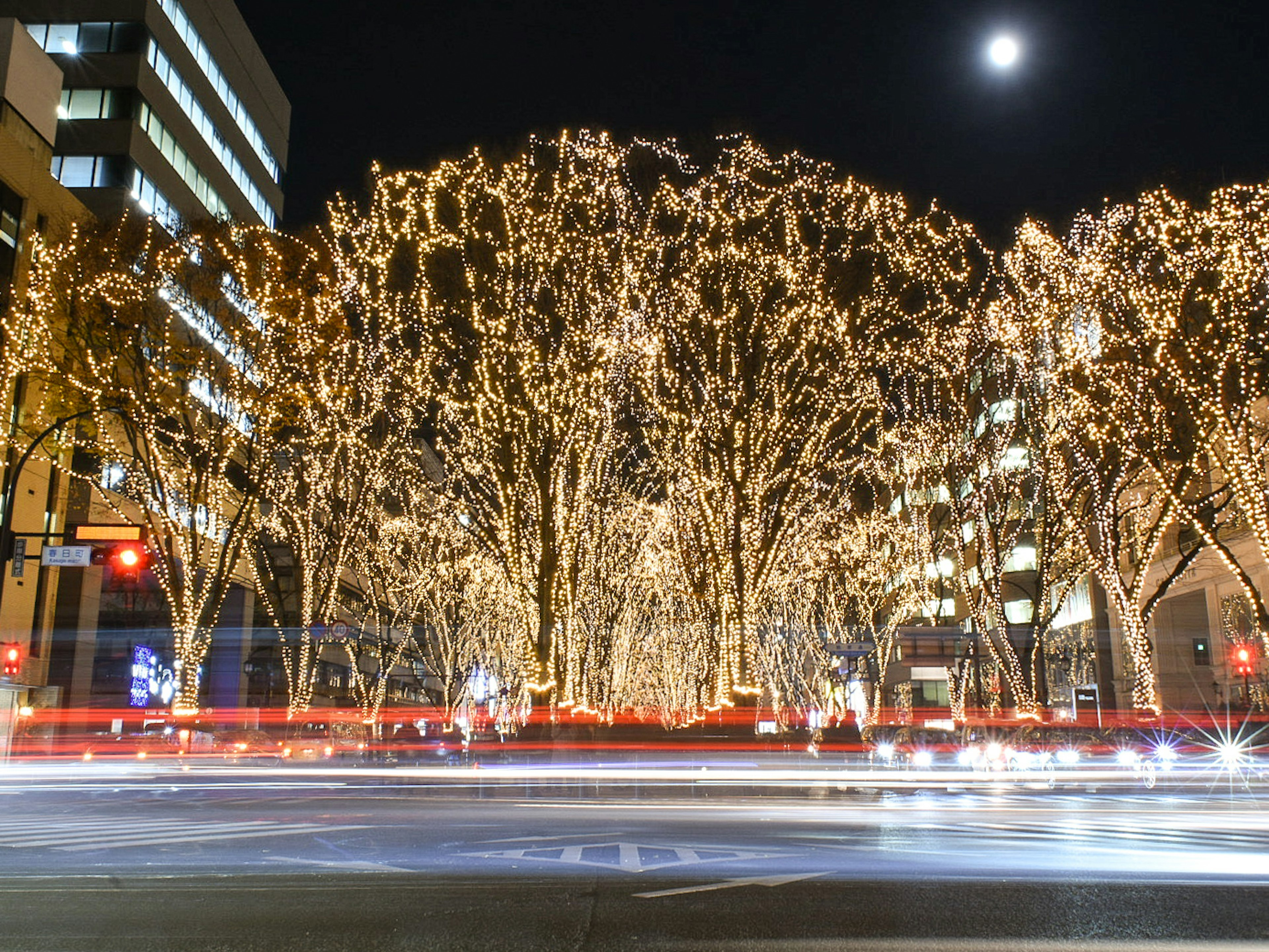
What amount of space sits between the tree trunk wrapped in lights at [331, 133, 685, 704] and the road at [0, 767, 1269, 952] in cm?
772

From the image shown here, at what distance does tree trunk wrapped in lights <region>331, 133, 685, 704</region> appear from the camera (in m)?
21.7

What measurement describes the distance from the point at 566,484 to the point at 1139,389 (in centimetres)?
1356

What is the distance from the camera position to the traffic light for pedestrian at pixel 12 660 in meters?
27.1

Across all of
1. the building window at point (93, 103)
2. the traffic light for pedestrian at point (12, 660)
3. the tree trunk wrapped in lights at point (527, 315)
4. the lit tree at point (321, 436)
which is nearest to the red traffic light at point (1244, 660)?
the tree trunk wrapped in lights at point (527, 315)

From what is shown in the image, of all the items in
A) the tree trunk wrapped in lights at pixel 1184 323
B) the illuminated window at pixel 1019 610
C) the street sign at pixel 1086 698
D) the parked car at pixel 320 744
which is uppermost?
the tree trunk wrapped in lights at pixel 1184 323

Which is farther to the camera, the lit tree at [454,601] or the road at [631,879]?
the lit tree at [454,601]

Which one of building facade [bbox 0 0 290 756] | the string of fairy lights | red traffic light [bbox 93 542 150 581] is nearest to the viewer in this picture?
red traffic light [bbox 93 542 150 581]

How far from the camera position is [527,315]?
21.7m

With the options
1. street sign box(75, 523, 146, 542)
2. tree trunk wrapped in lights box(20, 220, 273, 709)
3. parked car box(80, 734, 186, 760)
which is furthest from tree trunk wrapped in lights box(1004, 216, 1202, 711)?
parked car box(80, 734, 186, 760)

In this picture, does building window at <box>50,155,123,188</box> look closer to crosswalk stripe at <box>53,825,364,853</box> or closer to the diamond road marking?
crosswalk stripe at <box>53,825,364,853</box>

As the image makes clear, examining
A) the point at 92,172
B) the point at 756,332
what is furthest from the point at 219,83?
the point at 756,332

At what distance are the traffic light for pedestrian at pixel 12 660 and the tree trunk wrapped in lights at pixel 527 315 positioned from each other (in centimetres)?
1324

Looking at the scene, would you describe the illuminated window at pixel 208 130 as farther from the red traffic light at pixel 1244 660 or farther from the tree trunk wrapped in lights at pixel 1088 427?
the red traffic light at pixel 1244 660

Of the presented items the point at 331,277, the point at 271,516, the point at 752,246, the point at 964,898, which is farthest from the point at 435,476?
the point at 964,898
